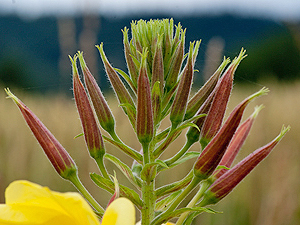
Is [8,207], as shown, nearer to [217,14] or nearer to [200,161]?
[200,161]

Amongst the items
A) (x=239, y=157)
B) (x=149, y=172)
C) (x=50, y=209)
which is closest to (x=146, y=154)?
(x=149, y=172)

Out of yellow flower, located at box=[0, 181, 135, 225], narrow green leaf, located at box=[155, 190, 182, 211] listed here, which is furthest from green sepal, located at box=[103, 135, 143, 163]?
yellow flower, located at box=[0, 181, 135, 225]

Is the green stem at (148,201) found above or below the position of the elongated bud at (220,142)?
below

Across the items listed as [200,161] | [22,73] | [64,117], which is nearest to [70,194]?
[200,161]

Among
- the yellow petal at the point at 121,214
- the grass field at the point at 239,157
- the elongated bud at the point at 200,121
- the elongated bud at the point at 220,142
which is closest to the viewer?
the yellow petal at the point at 121,214

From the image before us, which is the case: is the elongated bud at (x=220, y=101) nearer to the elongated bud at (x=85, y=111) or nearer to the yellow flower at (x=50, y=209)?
the elongated bud at (x=85, y=111)

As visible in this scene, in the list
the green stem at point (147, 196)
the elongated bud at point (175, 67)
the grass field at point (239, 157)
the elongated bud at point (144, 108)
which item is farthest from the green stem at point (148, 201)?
the grass field at point (239, 157)

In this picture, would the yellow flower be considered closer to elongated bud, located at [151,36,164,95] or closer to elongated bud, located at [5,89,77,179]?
elongated bud, located at [5,89,77,179]
